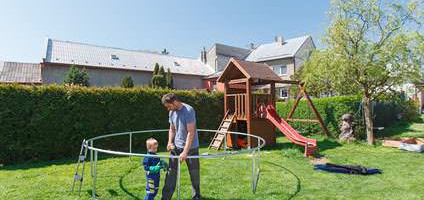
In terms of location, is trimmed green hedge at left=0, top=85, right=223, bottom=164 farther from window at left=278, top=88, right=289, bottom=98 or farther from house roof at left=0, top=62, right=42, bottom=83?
window at left=278, top=88, right=289, bottom=98

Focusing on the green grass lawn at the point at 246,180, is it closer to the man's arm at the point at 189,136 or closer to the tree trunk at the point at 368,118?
the man's arm at the point at 189,136

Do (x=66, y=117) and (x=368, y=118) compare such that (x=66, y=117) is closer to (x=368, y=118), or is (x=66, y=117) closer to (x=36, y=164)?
(x=36, y=164)

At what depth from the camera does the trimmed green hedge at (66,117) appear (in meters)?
8.43

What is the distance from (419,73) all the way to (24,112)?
44.2ft

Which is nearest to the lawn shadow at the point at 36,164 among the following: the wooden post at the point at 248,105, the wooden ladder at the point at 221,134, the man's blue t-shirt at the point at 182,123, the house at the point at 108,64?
the wooden ladder at the point at 221,134

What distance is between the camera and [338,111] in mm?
12969

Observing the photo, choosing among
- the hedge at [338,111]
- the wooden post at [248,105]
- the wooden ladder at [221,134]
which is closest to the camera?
the wooden ladder at [221,134]

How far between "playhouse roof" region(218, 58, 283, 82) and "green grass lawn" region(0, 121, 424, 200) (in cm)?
327

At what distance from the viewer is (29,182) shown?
6.18 meters

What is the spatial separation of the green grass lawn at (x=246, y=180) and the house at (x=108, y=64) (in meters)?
19.6

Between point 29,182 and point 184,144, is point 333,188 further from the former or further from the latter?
point 29,182

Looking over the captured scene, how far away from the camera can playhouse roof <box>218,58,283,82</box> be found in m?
10.7

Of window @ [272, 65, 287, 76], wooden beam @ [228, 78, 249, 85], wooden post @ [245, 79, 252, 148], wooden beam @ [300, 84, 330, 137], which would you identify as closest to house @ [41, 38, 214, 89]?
window @ [272, 65, 287, 76]

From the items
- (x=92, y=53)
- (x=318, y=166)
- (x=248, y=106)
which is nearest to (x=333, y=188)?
(x=318, y=166)
